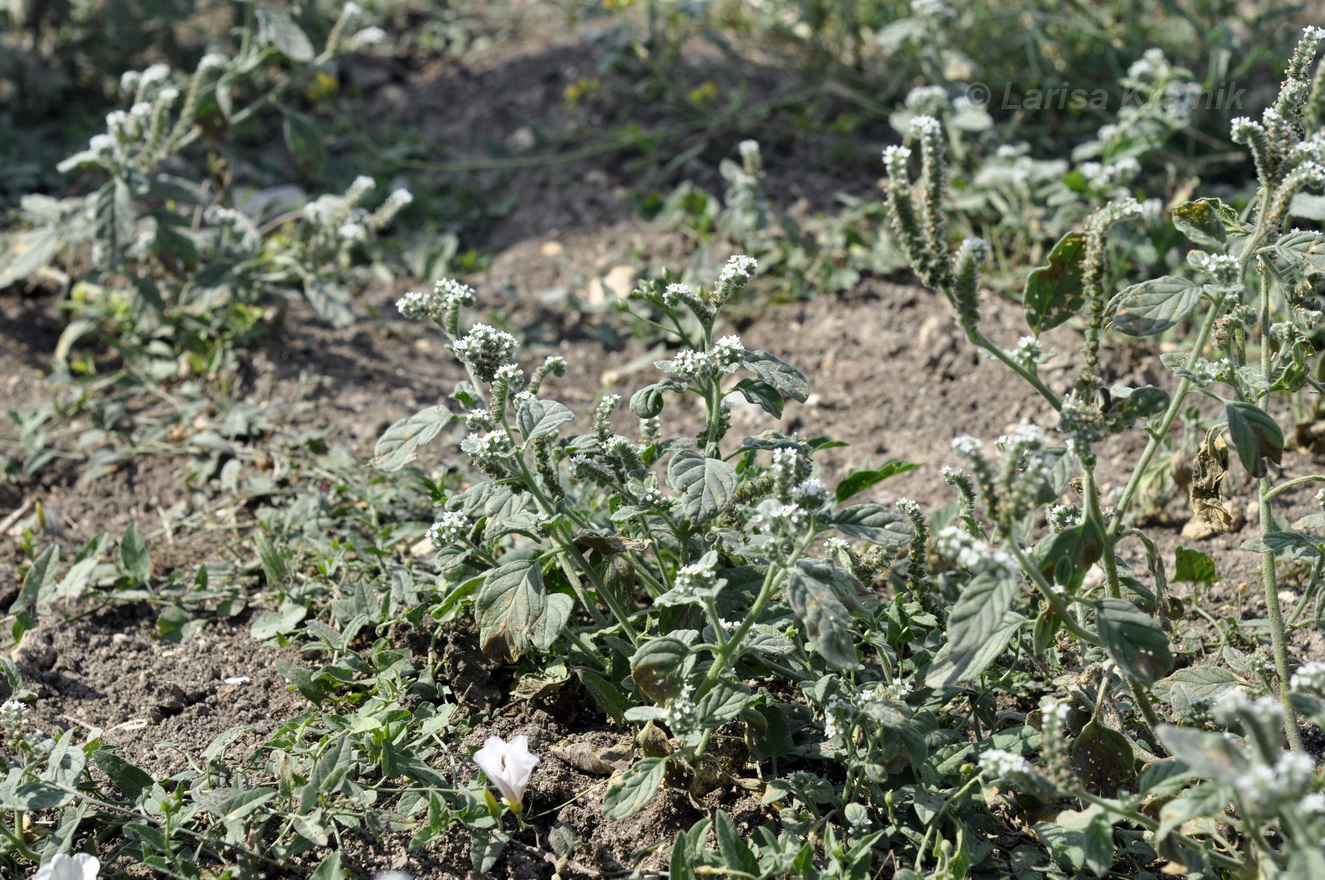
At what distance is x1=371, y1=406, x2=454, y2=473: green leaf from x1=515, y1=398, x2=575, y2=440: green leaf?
0.15m

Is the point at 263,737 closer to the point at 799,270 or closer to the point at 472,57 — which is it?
the point at 799,270

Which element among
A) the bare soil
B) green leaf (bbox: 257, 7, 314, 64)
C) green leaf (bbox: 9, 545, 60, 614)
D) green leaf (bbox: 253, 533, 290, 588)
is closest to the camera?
the bare soil

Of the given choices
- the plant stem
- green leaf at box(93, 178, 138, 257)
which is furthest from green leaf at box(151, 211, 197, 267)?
the plant stem

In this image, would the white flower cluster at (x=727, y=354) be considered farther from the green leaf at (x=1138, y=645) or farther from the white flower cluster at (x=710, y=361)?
the green leaf at (x=1138, y=645)

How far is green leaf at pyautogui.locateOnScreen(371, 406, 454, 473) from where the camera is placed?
6.66ft

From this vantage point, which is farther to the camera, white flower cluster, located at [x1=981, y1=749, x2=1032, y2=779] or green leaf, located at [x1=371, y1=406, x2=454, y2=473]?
green leaf, located at [x1=371, y1=406, x2=454, y2=473]

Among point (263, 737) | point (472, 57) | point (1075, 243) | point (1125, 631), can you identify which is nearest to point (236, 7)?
point (472, 57)

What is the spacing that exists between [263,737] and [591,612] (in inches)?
27.6

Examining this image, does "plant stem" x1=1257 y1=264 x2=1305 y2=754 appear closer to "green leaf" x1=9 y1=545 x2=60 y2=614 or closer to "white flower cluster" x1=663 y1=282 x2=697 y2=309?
"white flower cluster" x1=663 y1=282 x2=697 y2=309

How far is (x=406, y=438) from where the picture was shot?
2.08 m

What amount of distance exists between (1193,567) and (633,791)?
4.24 ft

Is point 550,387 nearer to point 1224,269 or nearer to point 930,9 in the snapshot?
point 930,9

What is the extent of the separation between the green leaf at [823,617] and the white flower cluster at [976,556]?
0.20 metres

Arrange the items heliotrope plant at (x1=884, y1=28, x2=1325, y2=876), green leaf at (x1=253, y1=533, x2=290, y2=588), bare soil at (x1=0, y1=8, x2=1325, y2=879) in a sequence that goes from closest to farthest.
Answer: heliotrope plant at (x1=884, y1=28, x2=1325, y2=876)
bare soil at (x1=0, y1=8, x2=1325, y2=879)
green leaf at (x1=253, y1=533, x2=290, y2=588)
